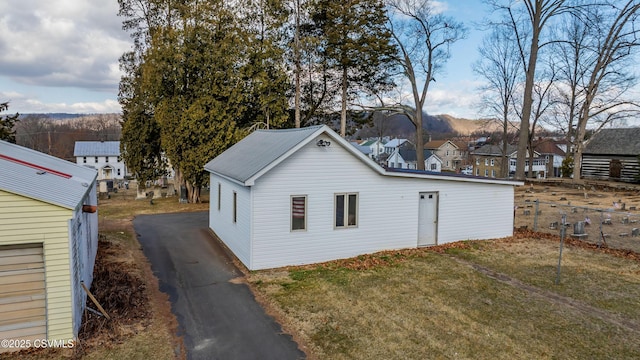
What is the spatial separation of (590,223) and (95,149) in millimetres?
67487

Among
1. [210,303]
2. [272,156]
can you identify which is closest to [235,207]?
[272,156]

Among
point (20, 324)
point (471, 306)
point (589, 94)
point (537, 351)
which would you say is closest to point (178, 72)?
point (20, 324)

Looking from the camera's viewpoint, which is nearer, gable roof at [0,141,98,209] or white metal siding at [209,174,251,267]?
gable roof at [0,141,98,209]

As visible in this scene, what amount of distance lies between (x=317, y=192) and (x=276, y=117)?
51.2ft

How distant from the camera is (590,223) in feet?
71.1

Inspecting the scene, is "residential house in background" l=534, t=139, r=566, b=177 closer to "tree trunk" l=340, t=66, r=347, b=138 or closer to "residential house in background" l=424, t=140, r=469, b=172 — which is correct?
"residential house in background" l=424, t=140, r=469, b=172

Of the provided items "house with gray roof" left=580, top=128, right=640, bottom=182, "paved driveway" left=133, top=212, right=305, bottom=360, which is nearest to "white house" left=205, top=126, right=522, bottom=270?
"paved driveway" left=133, top=212, right=305, bottom=360

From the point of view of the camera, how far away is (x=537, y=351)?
791 cm

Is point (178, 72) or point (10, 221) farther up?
point (178, 72)

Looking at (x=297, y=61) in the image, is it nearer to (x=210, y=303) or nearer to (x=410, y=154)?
(x=210, y=303)

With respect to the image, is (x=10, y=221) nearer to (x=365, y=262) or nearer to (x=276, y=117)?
(x=365, y=262)

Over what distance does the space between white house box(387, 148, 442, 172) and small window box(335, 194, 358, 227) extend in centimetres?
6268

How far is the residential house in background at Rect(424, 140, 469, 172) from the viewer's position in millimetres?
80875

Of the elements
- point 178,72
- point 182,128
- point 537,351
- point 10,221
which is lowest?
point 537,351
